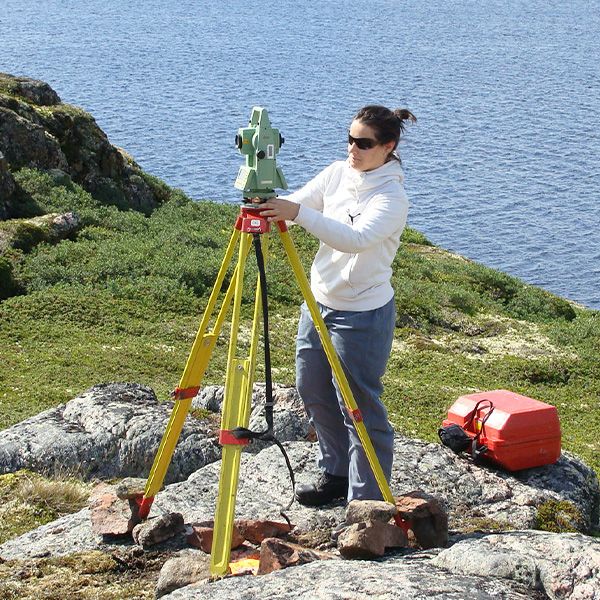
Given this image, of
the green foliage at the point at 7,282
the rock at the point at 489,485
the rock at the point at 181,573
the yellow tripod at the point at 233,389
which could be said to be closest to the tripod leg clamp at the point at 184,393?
the yellow tripod at the point at 233,389

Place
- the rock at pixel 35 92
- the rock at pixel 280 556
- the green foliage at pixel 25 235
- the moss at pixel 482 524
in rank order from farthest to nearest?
the rock at pixel 35 92 < the green foliage at pixel 25 235 < the moss at pixel 482 524 < the rock at pixel 280 556

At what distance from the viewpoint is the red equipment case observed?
9.09 metres

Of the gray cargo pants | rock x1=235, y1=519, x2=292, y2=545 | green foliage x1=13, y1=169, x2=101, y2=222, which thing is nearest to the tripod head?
the gray cargo pants

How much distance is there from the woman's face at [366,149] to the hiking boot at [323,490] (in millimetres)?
2466

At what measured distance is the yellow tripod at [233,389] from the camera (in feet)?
20.4

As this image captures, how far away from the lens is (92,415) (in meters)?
10.5

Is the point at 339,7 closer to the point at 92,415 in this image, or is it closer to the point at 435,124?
the point at 435,124

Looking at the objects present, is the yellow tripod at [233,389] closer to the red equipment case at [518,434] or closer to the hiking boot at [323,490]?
the hiking boot at [323,490]

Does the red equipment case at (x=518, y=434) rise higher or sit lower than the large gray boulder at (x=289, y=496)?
higher

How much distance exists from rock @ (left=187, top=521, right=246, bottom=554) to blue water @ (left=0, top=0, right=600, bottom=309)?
30.4 m

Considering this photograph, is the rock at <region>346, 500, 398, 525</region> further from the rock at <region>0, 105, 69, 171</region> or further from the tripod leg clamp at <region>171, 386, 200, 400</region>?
the rock at <region>0, 105, 69, 171</region>

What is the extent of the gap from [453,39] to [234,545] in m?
85.4

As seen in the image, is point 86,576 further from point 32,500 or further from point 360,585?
point 32,500

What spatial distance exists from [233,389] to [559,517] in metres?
3.39
